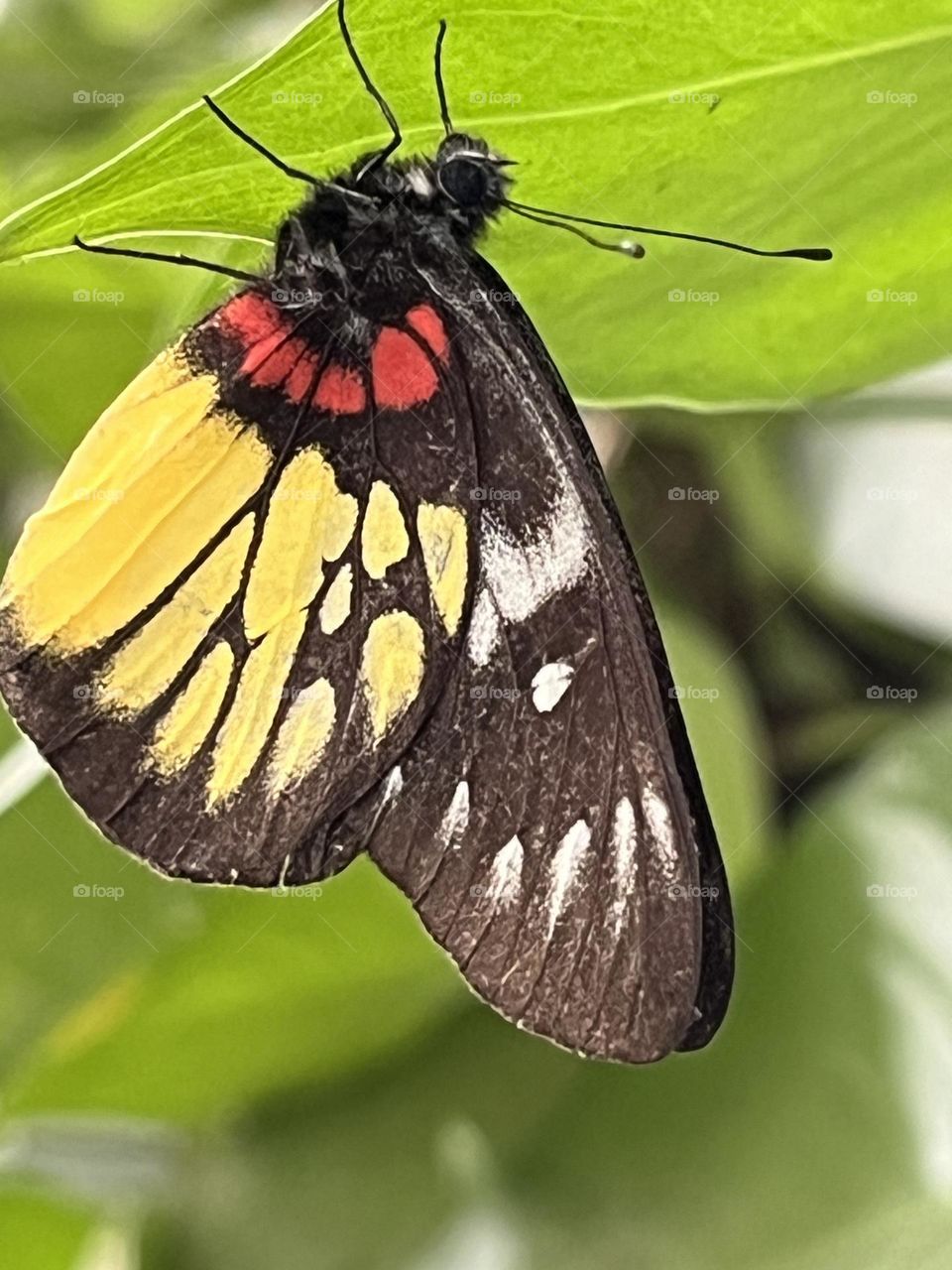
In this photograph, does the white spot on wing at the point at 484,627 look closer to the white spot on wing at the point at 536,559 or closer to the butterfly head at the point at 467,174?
the white spot on wing at the point at 536,559

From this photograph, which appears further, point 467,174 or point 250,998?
point 250,998

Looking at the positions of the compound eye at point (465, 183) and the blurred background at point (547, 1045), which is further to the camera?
Answer: the blurred background at point (547, 1045)

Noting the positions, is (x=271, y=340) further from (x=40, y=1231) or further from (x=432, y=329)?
(x=40, y=1231)

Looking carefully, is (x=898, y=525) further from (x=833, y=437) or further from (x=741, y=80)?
(x=741, y=80)

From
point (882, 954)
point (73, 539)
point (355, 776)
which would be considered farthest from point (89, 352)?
point (882, 954)

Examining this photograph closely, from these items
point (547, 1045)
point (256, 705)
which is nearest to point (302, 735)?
point (256, 705)

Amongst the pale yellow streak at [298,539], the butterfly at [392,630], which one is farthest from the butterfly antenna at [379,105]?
the pale yellow streak at [298,539]
